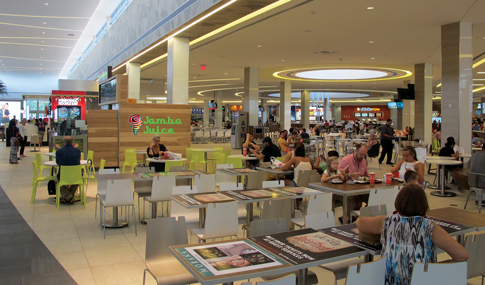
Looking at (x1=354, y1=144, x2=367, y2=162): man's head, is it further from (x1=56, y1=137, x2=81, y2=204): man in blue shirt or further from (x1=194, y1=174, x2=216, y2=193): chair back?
(x1=56, y1=137, x2=81, y2=204): man in blue shirt

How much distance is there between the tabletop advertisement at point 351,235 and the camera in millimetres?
2300

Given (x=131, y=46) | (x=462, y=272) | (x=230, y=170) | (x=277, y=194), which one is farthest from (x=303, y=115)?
(x=462, y=272)

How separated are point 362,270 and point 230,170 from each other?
12.8ft

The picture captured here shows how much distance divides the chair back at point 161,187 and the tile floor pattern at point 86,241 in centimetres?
49

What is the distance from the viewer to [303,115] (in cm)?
2522

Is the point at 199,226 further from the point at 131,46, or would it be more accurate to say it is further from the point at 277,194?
the point at 131,46

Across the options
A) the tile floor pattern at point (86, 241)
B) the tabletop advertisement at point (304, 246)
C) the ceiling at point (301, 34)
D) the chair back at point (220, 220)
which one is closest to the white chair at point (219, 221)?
the chair back at point (220, 220)

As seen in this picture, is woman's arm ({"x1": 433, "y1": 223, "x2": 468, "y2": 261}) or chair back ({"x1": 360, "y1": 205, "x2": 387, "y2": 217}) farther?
chair back ({"x1": 360, "y1": 205, "x2": 387, "y2": 217})

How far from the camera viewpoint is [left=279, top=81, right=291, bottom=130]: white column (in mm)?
20109

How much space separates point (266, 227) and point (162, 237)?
0.78 m

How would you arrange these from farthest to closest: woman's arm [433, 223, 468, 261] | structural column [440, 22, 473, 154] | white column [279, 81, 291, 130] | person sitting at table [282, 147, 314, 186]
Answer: white column [279, 81, 291, 130]
structural column [440, 22, 473, 154]
person sitting at table [282, 147, 314, 186]
woman's arm [433, 223, 468, 261]

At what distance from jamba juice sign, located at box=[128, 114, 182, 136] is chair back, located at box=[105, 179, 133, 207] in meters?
5.17

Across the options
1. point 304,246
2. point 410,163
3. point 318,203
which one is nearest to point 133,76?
point 410,163

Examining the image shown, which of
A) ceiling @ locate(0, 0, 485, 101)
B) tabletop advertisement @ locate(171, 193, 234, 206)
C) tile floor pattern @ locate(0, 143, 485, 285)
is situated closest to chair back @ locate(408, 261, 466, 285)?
tile floor pattern @ locate(0, 143, 485, 285)
